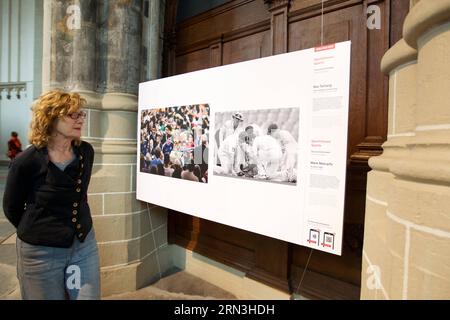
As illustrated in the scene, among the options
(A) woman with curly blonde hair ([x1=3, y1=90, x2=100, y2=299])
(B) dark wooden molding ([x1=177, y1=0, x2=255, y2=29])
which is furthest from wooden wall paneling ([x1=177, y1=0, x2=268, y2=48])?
(A) woman with curly blonde hair ([x1=3, y1=90, x2=100, y2=299])

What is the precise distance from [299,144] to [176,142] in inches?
39.0

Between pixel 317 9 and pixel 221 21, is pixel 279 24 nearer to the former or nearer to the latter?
pixel 317 9

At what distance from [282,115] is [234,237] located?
4.28ft

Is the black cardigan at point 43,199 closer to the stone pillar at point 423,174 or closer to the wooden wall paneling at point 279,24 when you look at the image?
the stone pillar at point 423,174

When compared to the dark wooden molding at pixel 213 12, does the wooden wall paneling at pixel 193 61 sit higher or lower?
lower

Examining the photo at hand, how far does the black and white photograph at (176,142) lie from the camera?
1.96 meters

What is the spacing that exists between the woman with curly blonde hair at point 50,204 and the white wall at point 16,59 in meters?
10.4

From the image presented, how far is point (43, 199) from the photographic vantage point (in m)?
1.23

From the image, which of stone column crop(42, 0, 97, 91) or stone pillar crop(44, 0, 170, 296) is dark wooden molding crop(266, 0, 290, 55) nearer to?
stone pillar crop(44, 0, 170, 296)

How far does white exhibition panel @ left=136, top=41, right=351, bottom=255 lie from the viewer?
53.0 inches

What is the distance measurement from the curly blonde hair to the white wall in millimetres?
10373

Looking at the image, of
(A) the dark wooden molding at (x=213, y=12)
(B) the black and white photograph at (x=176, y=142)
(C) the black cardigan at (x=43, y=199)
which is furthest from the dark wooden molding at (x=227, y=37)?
(C) the black cardigan at (x=43, y=199)

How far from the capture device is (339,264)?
192 cm
